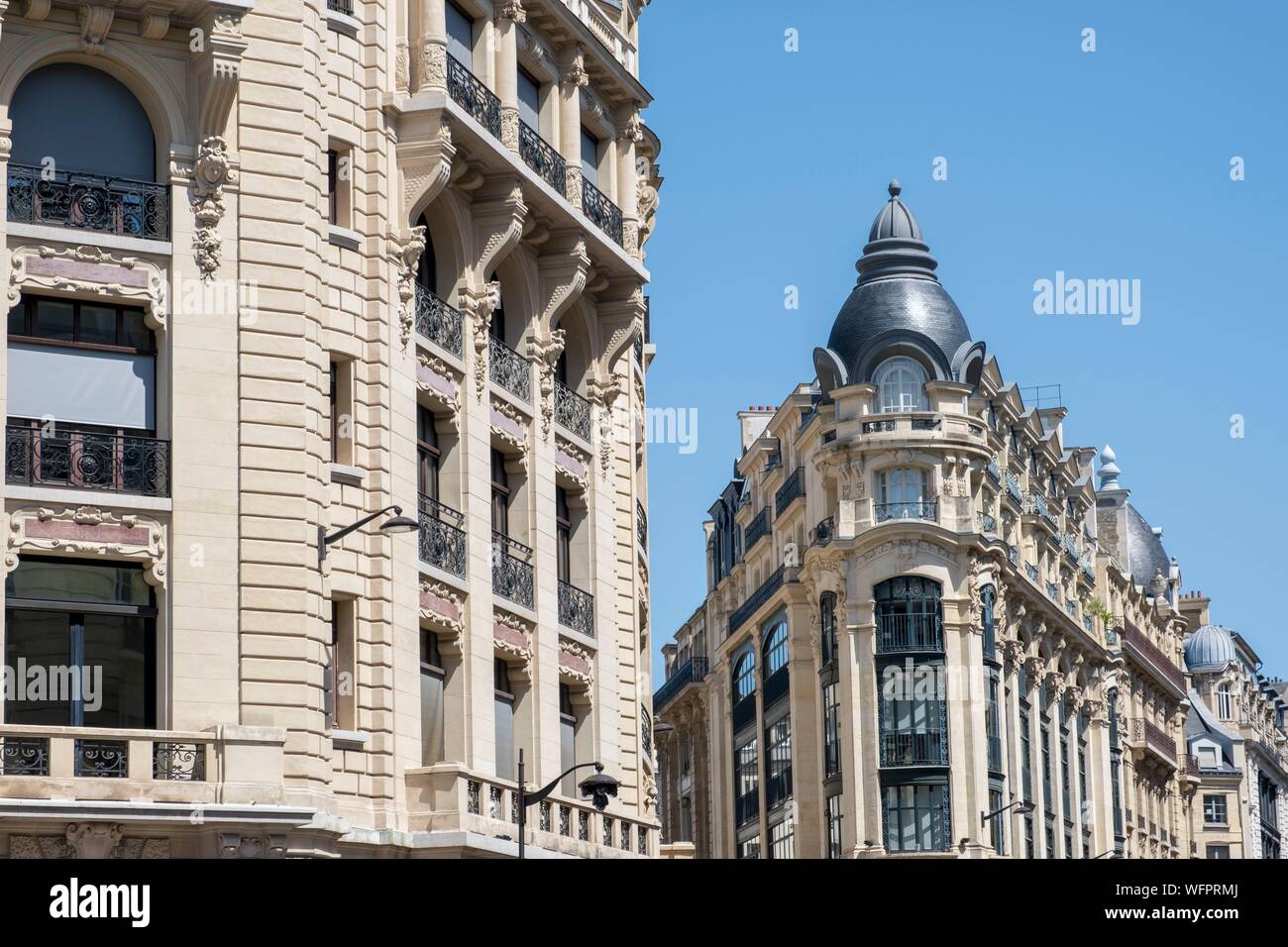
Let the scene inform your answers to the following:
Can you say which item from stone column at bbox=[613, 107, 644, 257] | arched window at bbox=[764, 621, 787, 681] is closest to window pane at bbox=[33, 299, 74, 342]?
stone column at bbox=[613, 107, 644, 257]

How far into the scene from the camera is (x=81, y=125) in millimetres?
31531

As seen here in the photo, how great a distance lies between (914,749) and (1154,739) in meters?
38.2

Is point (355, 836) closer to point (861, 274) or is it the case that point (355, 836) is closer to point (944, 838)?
point (944, 838)

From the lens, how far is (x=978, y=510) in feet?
285

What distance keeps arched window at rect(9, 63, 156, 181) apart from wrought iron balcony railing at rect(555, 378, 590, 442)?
1129 cm

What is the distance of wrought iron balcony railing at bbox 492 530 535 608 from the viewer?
37.9m

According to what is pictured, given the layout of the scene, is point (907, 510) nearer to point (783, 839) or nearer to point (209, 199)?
point (783, 839)

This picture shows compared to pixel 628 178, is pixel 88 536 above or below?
below

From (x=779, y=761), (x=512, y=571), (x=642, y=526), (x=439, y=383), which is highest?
(x=642, y=526)

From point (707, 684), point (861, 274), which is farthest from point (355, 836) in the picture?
point (707, 684)

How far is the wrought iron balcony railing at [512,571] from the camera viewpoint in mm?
37906

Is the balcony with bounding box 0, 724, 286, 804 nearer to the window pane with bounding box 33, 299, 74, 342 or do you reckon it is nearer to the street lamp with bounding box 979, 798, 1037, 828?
the window pane with bounding box 33, 299, 74, 342

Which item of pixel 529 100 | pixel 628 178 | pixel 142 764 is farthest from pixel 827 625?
pixel 142 764
